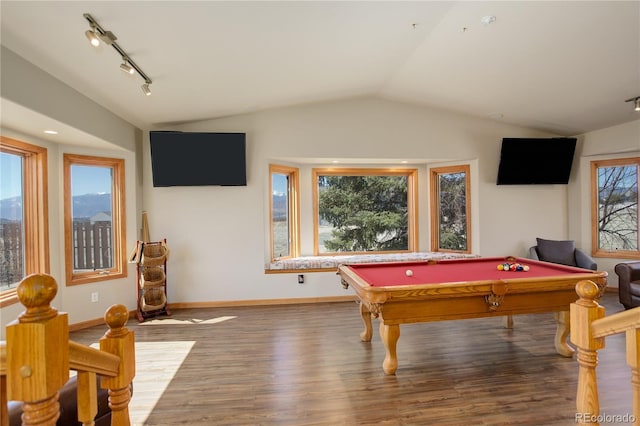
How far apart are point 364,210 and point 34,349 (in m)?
5.30

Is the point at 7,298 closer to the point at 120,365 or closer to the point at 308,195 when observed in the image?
the point at 120,365

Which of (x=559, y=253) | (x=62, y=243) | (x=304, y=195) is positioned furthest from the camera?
(x=304, y=195)

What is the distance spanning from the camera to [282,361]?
2.96 meters

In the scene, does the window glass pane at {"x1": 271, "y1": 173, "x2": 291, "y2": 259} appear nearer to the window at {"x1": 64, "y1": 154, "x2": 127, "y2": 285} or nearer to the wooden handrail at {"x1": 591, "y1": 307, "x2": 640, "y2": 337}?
→ the window at {"x1": 64, "y1": 154, "x2": 127, "y2": 285}

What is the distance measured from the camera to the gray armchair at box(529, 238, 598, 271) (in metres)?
4.89

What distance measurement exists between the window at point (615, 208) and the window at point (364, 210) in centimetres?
296

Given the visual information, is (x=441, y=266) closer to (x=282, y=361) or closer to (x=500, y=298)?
(x=500, y=298)

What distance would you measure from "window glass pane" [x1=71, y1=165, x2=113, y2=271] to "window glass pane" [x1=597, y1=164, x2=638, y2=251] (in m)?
7.69

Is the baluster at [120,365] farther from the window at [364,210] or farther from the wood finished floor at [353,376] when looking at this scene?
the window at [364,210]

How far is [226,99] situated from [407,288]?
3225mm

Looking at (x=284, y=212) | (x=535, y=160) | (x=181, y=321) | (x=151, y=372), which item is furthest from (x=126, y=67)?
(x=535, y=160)

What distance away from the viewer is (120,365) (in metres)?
1.07

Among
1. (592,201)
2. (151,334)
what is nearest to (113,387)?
(151,334)

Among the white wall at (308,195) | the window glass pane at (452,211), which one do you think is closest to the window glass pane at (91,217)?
the white wall at (308,195)
